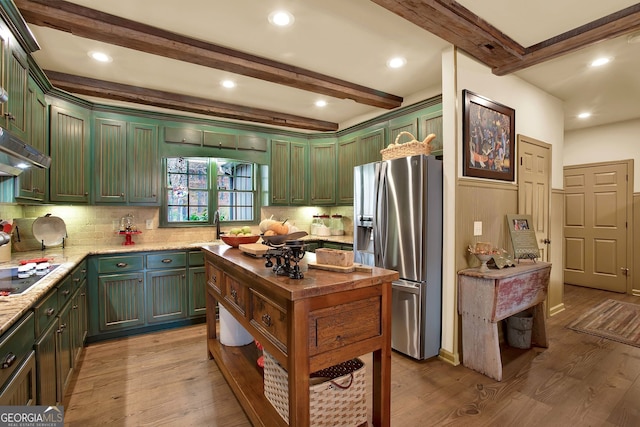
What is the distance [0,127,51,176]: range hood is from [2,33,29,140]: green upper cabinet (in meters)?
0.22

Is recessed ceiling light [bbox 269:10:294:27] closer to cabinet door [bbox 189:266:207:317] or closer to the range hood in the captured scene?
the range hood

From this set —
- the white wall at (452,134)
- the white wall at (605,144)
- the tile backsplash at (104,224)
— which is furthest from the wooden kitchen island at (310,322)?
the white wall at (605,144)

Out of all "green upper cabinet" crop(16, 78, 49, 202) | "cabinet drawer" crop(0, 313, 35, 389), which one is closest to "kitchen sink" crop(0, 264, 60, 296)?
"cabinet drawer" crop(0, 313, 35, 389)

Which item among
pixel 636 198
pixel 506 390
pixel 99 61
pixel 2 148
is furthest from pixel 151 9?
pixel 636 198

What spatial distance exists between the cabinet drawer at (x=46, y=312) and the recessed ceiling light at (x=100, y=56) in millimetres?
2078

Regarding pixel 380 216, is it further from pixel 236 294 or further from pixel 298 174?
pixel 298 174

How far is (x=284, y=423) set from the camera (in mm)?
1642

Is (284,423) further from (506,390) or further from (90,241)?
(90,241)

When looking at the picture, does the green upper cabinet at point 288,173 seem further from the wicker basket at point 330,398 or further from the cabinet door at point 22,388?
the cabinet door at point 22,388

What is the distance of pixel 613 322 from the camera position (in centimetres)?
367

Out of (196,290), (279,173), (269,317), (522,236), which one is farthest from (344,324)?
(279,173)

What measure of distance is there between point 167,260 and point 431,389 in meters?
2.95

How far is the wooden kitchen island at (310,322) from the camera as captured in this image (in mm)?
1335

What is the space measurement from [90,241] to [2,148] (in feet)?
8.56
